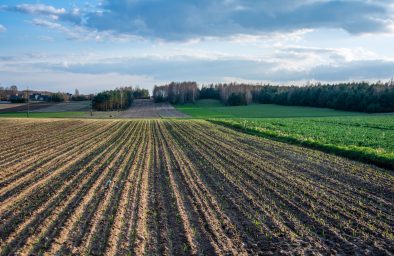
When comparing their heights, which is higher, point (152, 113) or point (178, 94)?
point (178, 94)

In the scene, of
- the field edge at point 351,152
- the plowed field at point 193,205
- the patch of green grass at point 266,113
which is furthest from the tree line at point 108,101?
the plowed field at point 193,205

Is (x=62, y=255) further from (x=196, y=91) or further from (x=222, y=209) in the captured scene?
(x=196, y=91)

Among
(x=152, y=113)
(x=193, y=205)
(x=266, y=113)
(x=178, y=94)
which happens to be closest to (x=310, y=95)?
(x=266, y=113)

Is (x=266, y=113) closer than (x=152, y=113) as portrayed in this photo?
Yes

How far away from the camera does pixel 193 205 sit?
11.4m

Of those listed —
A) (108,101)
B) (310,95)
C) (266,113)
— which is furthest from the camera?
(108,101)

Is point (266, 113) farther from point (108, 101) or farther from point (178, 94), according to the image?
point (178, 94)

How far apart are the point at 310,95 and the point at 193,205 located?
9581cm

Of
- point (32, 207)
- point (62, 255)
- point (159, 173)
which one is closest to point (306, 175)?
point (159, 173)

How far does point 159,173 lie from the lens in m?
16.2

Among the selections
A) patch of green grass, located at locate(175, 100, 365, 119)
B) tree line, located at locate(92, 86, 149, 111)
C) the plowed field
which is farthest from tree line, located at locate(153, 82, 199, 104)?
the plowed field

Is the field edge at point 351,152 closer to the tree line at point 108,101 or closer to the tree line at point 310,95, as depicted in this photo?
the tree line at point 310,95

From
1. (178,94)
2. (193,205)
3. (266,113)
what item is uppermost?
(178,94)

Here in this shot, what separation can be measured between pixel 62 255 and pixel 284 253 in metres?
3.90
